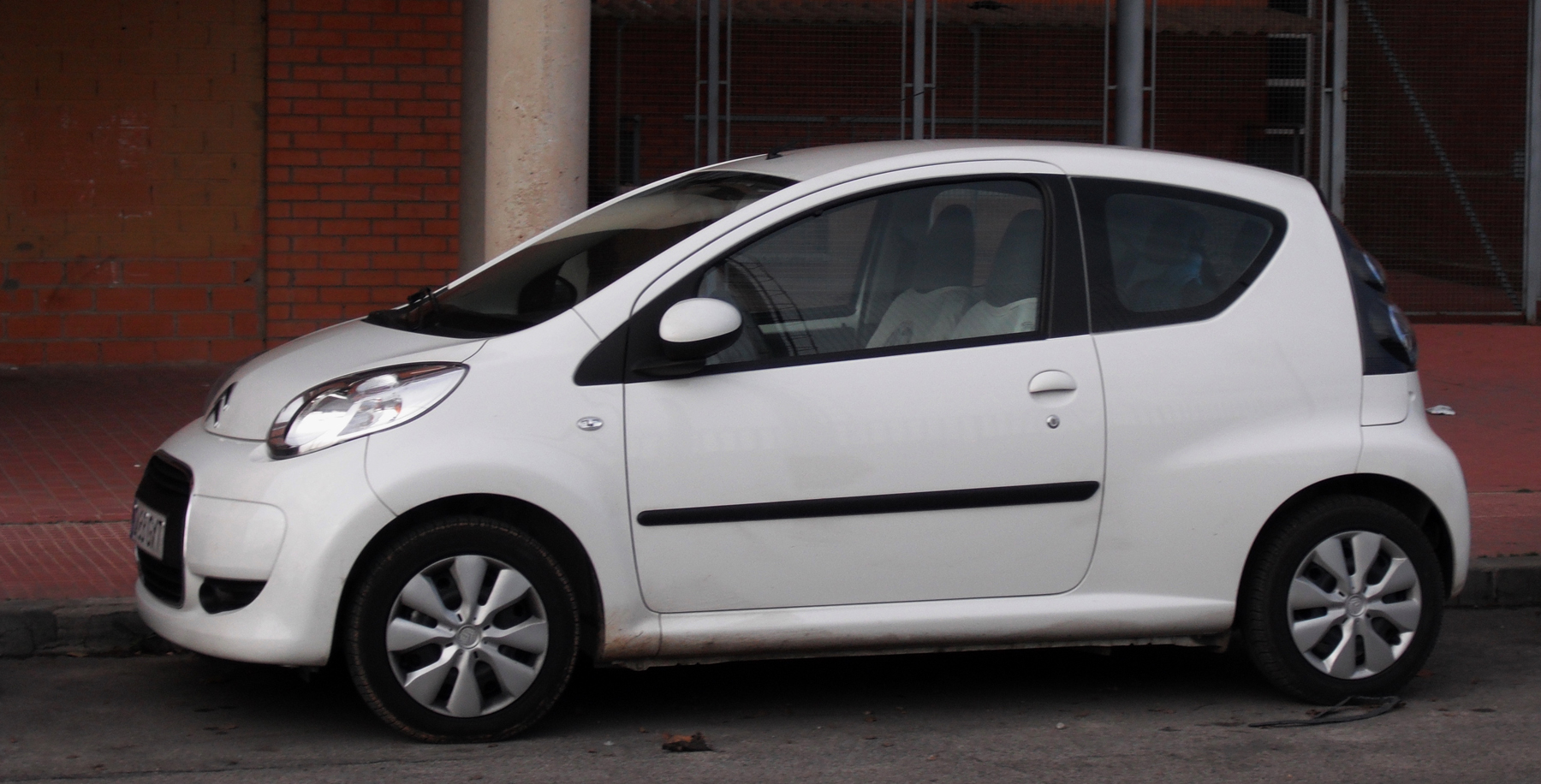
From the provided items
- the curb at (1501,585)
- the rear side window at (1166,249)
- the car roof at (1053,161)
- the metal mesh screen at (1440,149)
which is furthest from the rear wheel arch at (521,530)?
the metal mesh screen at (1440,149)

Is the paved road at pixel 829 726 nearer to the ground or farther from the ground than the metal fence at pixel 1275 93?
nearer to the ground

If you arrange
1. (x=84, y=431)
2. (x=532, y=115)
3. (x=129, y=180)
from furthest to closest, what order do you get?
(x=129, y=180), (x=84, y=431), (x=532, y=115)

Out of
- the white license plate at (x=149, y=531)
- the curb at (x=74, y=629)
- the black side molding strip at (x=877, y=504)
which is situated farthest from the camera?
the curb at (x=74, y=629)

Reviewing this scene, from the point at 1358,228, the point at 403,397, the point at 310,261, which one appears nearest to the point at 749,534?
the point at 403,397

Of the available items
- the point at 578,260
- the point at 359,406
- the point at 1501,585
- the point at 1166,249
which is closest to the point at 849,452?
the point at 578,260

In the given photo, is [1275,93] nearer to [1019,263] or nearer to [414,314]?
[1019,263]

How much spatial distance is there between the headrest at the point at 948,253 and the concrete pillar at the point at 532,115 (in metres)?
2.90

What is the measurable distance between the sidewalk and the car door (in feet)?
7.63

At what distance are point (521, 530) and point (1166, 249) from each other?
199 cm

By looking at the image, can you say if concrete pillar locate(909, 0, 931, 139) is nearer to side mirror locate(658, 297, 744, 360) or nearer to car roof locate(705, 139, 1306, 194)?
car roof locate(705, 139, 1306, 194)

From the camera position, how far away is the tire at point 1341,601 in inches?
186

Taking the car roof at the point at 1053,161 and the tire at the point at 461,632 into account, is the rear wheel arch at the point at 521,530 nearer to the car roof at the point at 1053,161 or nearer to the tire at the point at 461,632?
the tire at the point at 461,632

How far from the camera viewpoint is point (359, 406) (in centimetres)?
426

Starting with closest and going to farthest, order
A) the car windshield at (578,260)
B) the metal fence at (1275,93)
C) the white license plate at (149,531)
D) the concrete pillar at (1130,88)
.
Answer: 1. the white license plate at (149,531)
2. the car windshield at (578,260)
3. the concrete pillar at (1130,88)
4. the metal fence at (1275,93)
